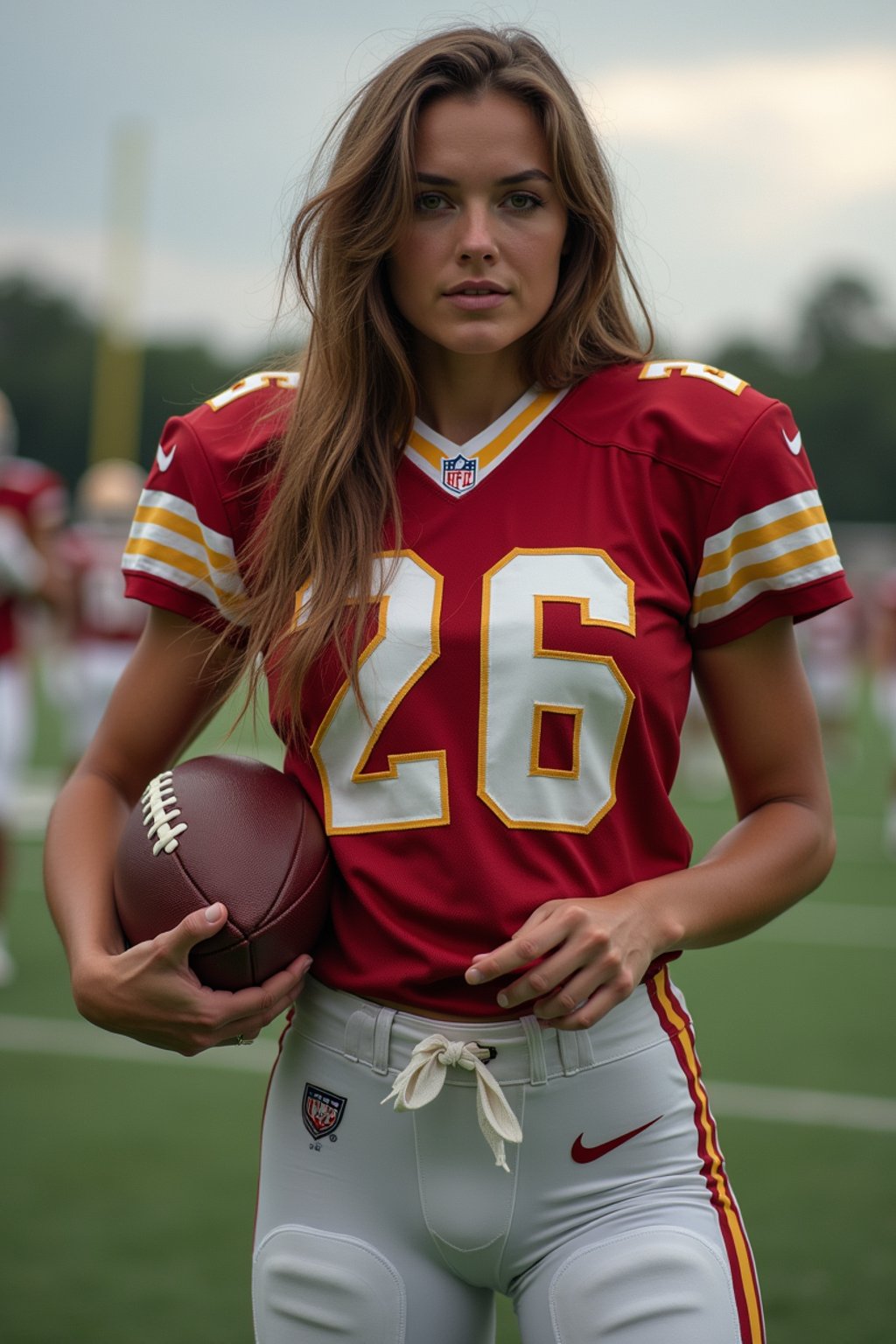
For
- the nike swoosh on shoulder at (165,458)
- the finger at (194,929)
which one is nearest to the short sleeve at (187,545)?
the nike swoosh on shoulder at (165,458)

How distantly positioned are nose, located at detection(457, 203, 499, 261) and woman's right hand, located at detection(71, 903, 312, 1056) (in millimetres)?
698

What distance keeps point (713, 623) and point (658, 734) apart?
0.44ft

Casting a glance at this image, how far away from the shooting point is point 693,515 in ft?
5.41

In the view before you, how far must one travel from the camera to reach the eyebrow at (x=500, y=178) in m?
1.66

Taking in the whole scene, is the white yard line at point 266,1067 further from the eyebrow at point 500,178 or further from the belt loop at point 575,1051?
the eyebrow at point 500,178

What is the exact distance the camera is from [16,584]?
5.87 metres

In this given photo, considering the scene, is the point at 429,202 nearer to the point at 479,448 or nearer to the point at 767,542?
the point at 479,448

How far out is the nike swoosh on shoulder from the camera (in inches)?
71.1

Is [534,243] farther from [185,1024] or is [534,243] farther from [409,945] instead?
[185,1024]

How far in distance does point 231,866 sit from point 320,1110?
27cm

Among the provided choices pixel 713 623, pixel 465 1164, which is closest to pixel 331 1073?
pixel 465 1164

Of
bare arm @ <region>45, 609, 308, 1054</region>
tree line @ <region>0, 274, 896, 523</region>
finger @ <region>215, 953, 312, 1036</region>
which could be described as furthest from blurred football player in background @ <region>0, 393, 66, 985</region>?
tree line @ <region>0, 274, 896, 523</region>

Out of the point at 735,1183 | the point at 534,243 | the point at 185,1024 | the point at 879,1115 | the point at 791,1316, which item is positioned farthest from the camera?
the point at 879,1115

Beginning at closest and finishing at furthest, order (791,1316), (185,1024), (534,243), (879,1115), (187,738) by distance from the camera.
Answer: (185,1024) → (534,243) → (187,738) → (791,1316) → (879,1115)
